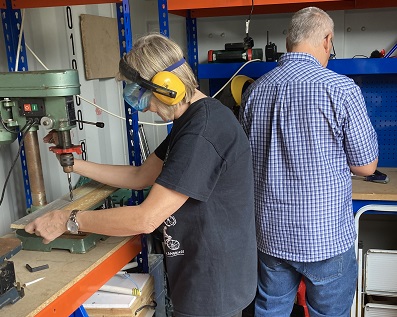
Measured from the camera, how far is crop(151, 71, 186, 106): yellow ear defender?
126 centimetres

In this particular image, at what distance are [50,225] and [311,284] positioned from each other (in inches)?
43.0

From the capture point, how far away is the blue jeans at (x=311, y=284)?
182cm

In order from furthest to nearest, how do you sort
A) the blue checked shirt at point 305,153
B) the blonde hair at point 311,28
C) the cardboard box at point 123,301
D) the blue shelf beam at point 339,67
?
the blue shelf beam at point 339,67, the blonde hair at point 311,28, the blue checked shirt at point 305,153, the cardboard box at point 123,301

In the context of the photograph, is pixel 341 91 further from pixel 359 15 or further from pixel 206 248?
pixel 359 15

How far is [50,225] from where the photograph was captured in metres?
1.38

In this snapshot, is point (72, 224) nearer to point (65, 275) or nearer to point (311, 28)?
point (65, 275)

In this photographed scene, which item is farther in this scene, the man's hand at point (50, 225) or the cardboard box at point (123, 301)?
the cardboard box at point (123, 301)

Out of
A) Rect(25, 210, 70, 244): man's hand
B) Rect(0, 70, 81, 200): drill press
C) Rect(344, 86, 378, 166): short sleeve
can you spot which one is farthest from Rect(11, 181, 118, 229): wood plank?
Rect(344, 86, 378, 166): short sleeve

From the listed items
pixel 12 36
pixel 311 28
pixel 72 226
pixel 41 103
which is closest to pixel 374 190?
pixel 311 28

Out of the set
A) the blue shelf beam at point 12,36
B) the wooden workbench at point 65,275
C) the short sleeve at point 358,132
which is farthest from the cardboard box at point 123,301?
the short sleeve at point 358,132

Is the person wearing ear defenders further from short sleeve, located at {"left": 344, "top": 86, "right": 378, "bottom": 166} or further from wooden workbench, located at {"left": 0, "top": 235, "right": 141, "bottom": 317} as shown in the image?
short sleeve, located at {"left": 344, "top": 86, "right": 378, "bottom": 166}

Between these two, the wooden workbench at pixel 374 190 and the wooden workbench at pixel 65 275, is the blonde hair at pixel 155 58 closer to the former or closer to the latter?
the wooden workbench at pixel 65 275

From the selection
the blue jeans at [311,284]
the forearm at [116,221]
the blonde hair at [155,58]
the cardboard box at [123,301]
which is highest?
the blonde hair at [155,58]

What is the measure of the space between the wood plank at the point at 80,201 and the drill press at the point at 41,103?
0.17 metres
